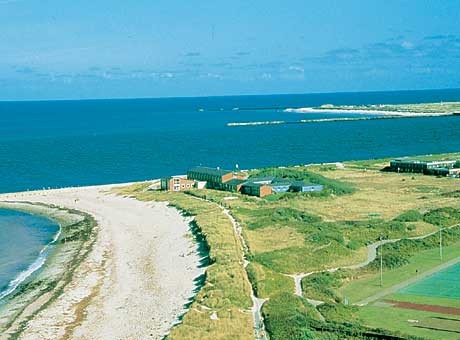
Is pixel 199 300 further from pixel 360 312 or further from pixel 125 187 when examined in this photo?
pixel 125 187

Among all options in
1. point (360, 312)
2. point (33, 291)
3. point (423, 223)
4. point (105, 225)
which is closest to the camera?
point (360, 312)

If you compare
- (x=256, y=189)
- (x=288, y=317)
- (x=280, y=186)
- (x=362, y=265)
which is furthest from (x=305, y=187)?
(x=288, y=317)

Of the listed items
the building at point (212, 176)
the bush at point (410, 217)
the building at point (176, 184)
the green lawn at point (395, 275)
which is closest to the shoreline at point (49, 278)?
the building at point (176, 184)

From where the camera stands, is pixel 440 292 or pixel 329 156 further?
pixel 329 156

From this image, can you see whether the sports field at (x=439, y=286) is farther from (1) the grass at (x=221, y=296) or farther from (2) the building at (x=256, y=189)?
(2) the building at (x=256, y=189)

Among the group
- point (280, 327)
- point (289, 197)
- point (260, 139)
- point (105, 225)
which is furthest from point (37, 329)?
point (260, 139)

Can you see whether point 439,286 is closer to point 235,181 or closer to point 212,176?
point 235,181

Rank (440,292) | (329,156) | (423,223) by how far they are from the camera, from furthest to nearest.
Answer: (329,156) < (423,223) < (440,292)
